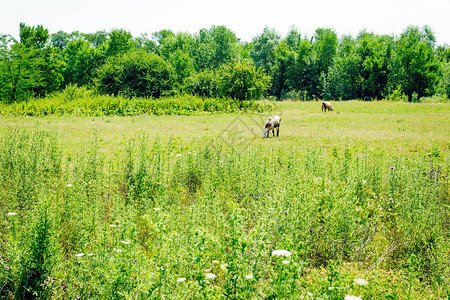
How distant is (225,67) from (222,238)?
90.8 feet

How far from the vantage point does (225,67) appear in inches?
1186

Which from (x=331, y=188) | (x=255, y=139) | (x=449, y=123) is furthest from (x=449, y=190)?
(x=449, y=123)

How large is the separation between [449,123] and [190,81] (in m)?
21.8

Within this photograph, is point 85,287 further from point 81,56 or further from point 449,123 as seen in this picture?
point 81,56

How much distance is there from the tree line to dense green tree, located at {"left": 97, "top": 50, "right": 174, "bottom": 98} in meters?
0.09

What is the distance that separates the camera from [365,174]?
6.16 m

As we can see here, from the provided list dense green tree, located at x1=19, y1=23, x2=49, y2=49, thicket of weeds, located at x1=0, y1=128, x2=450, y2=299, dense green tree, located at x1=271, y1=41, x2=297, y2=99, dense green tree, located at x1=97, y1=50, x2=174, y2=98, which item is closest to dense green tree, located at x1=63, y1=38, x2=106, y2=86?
dense green tree, located at x1=19, y1=23, x2=49, y2=49

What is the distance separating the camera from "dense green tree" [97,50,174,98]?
Answer: 29.8 meters

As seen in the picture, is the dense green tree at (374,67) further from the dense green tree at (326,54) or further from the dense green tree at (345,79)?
the dense green tree at (326,54)

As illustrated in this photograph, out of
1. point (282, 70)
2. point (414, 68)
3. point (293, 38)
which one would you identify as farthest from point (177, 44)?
point (414, 68)

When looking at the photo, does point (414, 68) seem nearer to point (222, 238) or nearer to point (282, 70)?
point (282, 70)

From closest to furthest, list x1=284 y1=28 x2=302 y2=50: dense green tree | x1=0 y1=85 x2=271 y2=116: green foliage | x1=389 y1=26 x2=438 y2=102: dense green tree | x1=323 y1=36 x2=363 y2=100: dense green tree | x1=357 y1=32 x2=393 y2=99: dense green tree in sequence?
x1=0 y1=85 x2=271 y2=116: green foliage → x1=389 y1=26 x2=438 y2=102: dense green tree → x1=357 y1=32 x2=393 y2=99: dense green tree → x1=323 y1=36 x2=363 y2=100: dense green tree → x1=284 y1=28 x2=302 y2=50: dense green tree

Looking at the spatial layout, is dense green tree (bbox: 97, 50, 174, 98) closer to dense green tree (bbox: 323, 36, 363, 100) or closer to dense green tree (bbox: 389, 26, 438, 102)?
dense green tree (bbox: 389, 26, 438, 102)

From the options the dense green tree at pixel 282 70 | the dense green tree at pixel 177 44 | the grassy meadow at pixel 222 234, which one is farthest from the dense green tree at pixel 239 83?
the dense green tree at pixel 177 44
